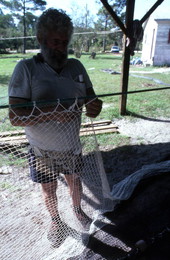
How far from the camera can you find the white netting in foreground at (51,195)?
1240 millimetres

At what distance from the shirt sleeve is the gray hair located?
0.21 m

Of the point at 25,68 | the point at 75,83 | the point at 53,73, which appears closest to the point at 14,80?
the point at 25,68

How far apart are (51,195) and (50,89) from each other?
27.4 inches

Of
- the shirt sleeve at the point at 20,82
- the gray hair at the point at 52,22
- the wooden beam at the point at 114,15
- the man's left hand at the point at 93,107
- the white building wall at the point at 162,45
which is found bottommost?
the man's left hand at the point at 93,107

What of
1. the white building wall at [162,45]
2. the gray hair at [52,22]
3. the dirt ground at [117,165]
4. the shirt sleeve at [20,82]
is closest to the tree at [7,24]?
the white building wall at [162,45]

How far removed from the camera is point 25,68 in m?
1.10

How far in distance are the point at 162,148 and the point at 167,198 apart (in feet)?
3.94

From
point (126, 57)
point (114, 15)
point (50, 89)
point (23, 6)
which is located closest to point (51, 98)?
point (50, 89)

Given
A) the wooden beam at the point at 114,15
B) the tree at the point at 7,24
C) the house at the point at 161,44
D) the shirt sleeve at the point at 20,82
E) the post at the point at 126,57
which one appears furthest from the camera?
the tree at the point at 7,24

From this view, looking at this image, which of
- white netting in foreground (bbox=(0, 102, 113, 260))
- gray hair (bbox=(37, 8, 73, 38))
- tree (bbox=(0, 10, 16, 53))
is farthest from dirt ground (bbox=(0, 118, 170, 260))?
tree (bbox=(0, 10, 16, 53))

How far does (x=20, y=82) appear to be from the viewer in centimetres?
109

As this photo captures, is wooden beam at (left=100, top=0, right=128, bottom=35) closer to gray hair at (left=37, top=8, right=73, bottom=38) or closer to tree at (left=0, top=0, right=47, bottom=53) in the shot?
gray hair at (left=37, top=8, right=73, bottom=38)

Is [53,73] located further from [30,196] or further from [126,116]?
[126,116]

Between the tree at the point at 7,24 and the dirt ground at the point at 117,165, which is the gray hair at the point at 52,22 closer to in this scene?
the dirt ground at the point at 117,165
